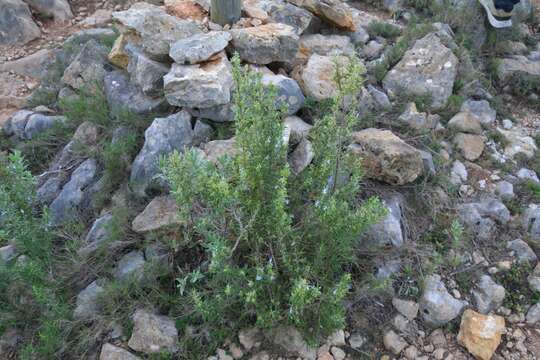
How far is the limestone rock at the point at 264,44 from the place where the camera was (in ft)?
13.4

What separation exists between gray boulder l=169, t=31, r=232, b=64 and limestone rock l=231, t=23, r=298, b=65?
14 centimetres

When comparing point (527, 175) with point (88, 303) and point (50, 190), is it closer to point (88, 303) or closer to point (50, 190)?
point (88, 303)

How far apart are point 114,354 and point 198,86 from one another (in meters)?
→ 1.89

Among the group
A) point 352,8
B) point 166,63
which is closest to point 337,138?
point 166,63

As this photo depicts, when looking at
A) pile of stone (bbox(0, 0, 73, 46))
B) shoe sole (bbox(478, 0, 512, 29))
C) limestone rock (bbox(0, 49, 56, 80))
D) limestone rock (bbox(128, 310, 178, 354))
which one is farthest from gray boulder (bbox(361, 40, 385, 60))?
pile of stone (bbox(0, 0, 73, 46))

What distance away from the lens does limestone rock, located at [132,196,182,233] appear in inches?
131

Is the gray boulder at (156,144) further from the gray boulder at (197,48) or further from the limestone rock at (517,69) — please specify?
the limestone rock at (517,69)

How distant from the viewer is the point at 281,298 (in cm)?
289

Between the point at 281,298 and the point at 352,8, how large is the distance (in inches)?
149

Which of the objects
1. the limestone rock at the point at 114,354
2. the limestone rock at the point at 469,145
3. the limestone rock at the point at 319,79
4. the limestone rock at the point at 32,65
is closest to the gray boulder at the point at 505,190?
the limestone rock at the point at 469,145

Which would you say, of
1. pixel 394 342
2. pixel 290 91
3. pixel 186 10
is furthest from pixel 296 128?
pixel 186 10

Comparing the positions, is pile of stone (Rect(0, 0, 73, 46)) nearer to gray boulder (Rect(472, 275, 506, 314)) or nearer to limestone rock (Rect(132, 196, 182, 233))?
limestone rock (Rect(132, 196, 182, 233))

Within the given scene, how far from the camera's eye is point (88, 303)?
3.19m

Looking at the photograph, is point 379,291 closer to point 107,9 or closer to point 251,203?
point 251,203
